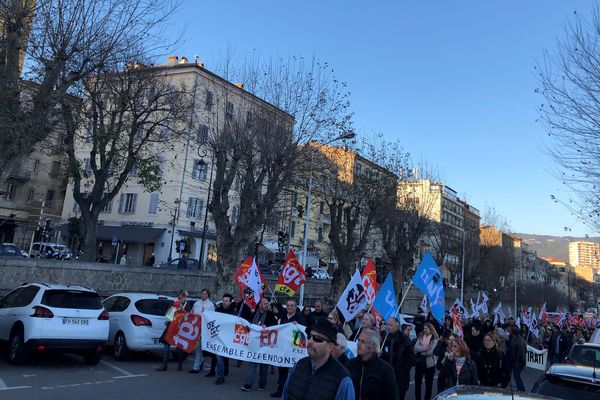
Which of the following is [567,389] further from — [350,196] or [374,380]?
[350,196]

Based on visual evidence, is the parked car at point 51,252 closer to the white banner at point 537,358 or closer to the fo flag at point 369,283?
the fo flag at point 369,283

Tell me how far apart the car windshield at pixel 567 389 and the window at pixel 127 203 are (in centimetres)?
4290

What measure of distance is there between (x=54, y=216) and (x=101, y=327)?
46.1 meters

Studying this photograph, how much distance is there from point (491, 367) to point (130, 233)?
39.2 meters

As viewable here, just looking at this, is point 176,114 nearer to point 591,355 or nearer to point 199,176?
point 591,355

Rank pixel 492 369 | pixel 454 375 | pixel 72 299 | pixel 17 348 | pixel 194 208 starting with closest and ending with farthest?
pixel 454 375 < pixel 492 369 < pixel 17 348 < pixel 72 299 < pixel 194 208

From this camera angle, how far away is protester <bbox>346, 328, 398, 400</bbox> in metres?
4.29

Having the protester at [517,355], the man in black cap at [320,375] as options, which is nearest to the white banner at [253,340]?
the protester at [517,355]

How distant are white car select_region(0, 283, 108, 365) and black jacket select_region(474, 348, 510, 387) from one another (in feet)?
23.9

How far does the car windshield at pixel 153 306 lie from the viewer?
1120cm

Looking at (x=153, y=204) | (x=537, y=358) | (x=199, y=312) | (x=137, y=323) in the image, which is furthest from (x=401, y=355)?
(x=153, y=204)

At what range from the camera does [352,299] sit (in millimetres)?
11117

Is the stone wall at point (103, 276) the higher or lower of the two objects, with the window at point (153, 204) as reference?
lower

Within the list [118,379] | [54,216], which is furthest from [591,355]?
[54,216]
